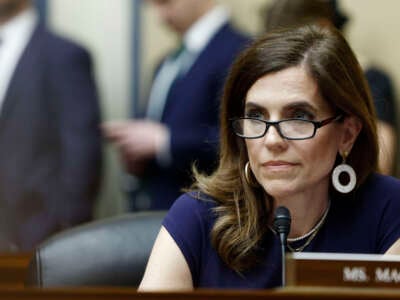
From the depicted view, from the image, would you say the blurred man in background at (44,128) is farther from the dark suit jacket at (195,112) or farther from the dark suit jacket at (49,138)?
the dark suit jacket at (195,112)

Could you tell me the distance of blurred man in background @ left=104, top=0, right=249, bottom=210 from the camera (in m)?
3.35

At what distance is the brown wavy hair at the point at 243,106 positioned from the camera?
7.18 ft

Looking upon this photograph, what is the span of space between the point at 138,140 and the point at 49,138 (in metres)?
0.40

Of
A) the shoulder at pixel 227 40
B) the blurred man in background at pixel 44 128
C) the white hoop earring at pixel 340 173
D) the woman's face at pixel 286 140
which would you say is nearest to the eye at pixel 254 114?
the woman's face at pixel 286 140

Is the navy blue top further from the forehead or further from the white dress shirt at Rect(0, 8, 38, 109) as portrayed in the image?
the white dress shirt at Rect(0, 8, 38, 109)

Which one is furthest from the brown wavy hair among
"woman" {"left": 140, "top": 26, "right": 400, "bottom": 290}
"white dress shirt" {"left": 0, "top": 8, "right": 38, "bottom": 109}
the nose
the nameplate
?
"white dress shirt" {"left": 0, "top": 8, "right": 38, "bottom": 109}

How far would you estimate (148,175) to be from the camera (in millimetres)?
3535

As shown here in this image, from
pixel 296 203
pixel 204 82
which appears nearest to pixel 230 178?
pixel 296 203

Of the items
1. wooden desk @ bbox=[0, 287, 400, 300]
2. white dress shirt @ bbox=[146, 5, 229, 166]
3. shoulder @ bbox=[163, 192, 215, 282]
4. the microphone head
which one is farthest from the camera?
white dress shirt @ bbox=[146, 5, 229, 166]

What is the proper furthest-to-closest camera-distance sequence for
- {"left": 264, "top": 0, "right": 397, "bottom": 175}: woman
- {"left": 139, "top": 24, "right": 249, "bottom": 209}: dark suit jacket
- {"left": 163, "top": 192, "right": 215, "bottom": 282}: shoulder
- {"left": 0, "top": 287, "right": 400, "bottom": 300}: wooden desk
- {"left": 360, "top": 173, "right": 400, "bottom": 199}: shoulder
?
{"left": 139, "top": 24, "right": 249, "bottom": 209}: dark suit jacket, {"left": 264, "top": 0, "right": 397, "bottom": 175}: woman, {"left": 360, "top": 173, "right": 400, "bottom": 199}: shoulder, {"left": 163, "top": 192, "right": 215, "bottom": 282}: shoulder, {"left": 0, "top": 287, "right": 400, "bottom": 300}: wooden desk

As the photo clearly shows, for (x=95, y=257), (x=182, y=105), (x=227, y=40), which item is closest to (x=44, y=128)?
(x=182, y=105)

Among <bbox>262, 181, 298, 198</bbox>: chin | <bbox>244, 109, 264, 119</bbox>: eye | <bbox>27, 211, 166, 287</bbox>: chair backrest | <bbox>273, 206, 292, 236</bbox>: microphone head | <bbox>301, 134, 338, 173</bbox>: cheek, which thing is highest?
<bbox>244, 109, 264, 119</bbox>: eye

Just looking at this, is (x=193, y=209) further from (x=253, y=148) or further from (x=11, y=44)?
(x=11, y=44)

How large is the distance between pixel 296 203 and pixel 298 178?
114mm
